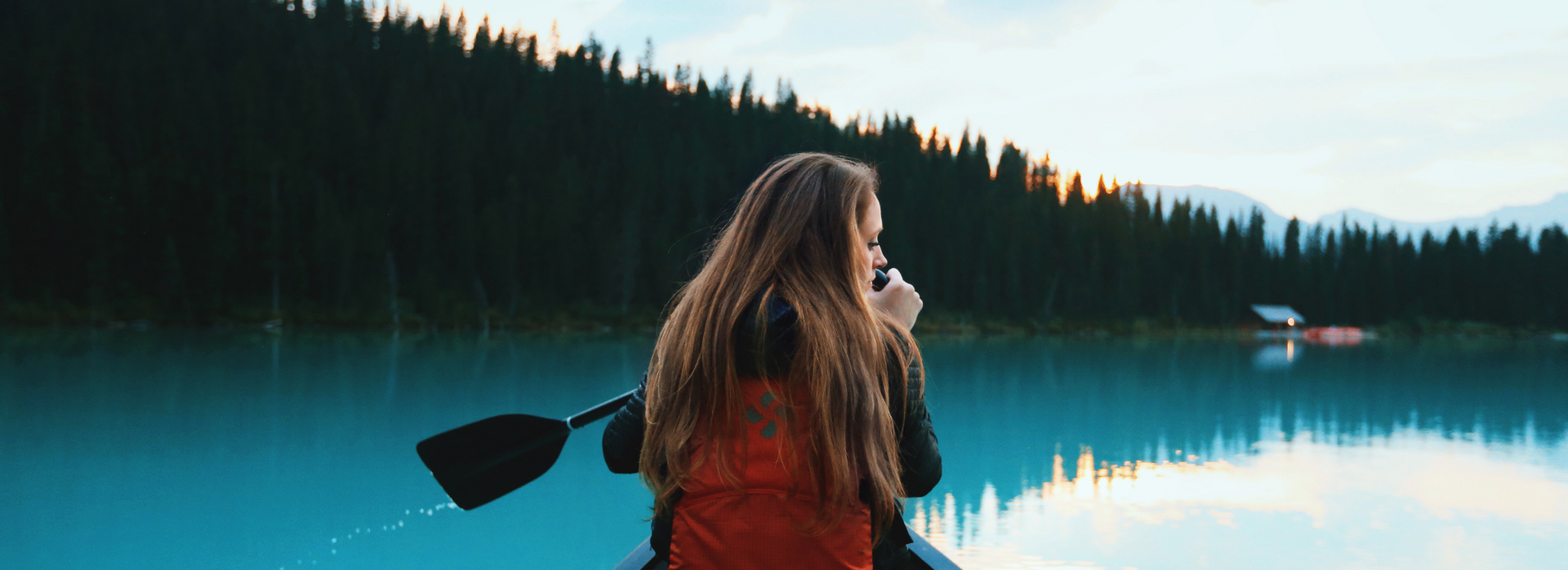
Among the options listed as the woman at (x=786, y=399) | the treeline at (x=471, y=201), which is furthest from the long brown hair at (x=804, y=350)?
the treeline at (x=471, y=201)

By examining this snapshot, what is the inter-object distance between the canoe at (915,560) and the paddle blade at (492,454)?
17.4 inches

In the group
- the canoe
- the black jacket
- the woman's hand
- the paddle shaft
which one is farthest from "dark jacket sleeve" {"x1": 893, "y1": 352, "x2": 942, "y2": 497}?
the paddle shaft

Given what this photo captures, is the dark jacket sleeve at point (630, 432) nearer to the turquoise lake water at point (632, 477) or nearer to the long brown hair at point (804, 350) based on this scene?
the long brown hair at point (804, 350)

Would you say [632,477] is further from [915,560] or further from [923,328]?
[923,328]

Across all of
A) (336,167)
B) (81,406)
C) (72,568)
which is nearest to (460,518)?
(72,568)

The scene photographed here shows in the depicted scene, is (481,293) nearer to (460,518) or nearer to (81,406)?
(81,406)

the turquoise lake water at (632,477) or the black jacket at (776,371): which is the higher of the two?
the black jacket at (776,371)

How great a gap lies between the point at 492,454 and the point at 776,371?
1.52m

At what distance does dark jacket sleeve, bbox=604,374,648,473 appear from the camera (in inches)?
59.0

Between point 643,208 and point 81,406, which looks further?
point 643,208

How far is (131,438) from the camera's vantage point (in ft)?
25.0

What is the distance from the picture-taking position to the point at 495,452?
8.46 feet

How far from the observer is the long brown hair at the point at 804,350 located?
1326 mm

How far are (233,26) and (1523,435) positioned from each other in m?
52.1
